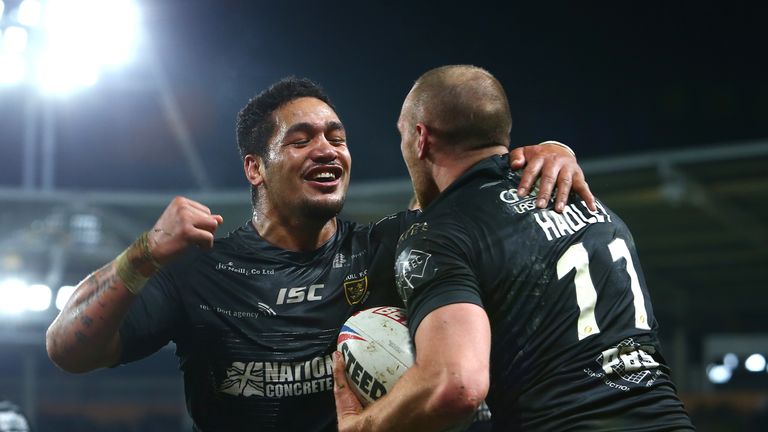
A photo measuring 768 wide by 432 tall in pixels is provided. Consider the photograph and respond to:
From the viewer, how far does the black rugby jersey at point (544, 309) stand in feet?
8.59

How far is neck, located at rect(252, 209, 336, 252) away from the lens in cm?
375

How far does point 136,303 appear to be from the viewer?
11.6 feet

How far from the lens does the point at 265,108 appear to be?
3953mm

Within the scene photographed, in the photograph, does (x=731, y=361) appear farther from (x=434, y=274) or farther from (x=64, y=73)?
(x=434, y=274)

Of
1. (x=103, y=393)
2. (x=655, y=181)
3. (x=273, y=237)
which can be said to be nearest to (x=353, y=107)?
(x=103, y=393)

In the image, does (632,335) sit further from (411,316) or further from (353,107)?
(353,107)

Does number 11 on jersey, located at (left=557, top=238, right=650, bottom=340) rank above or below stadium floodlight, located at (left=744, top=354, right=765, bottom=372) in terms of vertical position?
below

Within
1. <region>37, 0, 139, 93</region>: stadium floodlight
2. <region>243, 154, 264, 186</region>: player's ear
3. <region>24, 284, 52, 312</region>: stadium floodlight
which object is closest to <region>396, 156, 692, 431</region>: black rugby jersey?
<region>243, 154, 264, 186</region>: player's ear

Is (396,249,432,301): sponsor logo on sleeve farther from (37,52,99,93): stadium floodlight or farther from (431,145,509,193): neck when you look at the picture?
(37,52,99,93): stadium floodlight

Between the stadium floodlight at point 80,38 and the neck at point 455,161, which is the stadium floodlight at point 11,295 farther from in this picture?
the neck at point 455,161

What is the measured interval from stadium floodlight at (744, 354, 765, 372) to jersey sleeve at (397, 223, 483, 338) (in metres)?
14.3

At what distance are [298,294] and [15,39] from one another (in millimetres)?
12506

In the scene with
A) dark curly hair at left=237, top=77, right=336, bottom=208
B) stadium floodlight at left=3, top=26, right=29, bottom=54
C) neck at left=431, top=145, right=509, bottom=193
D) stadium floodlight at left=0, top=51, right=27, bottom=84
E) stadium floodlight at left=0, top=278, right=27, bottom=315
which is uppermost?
stadium floodlight at left=3, top=26, right=29, bottom=54

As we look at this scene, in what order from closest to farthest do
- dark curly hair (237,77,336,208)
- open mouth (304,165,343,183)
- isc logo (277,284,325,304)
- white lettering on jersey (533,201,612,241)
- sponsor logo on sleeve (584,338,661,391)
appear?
sponsor logo on sleeve (584,338,661,391) < white lettering on jersey (533,201,612,241) < isc logo (277,284,325,304) < open mouth (304,165,343,183) < dark curly hair (237,77,336,208)
